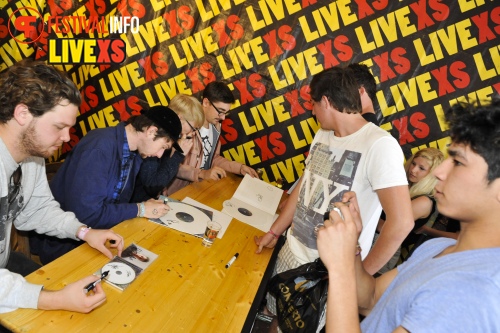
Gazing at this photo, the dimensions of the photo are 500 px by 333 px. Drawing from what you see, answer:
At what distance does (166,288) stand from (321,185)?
2.76 ft

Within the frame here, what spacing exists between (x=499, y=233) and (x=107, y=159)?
1.69 metres

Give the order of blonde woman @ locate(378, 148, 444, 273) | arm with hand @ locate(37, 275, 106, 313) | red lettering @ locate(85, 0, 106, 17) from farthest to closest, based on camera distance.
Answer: red lettering @ locate(85, 0, 106, 17) → blonde woman @ locate(378, 148, 444, 273) → arm with hand @ locate(37, 275, 106, 313)

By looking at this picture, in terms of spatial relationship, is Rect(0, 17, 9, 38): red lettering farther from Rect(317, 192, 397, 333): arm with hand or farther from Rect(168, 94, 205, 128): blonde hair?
Rect(317, 192, 397, 333): arm with hand

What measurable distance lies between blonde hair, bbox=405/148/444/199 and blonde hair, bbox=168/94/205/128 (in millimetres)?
1762

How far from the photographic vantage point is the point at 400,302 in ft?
2.69

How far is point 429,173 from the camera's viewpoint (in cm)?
278

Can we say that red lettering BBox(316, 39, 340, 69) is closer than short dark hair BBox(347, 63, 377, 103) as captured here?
No

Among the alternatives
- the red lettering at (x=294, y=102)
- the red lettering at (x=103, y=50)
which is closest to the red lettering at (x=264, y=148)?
the red lettering at (x=294, y=102)

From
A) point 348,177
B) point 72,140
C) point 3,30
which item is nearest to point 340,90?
point 348,177

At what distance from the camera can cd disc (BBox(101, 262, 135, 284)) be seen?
4.31ft

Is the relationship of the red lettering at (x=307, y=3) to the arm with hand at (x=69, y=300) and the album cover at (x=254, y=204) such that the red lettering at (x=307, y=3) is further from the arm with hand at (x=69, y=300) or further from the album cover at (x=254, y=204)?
the arm with hand at (x=69, y=300)

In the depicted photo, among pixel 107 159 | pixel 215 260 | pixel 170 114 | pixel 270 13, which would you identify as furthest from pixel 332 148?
pixel 270 13

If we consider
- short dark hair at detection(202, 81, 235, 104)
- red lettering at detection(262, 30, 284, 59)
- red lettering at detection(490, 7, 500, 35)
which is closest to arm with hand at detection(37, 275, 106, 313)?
short dark hair at detection(202, 81, 235, 104)

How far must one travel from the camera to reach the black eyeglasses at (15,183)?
138cm
